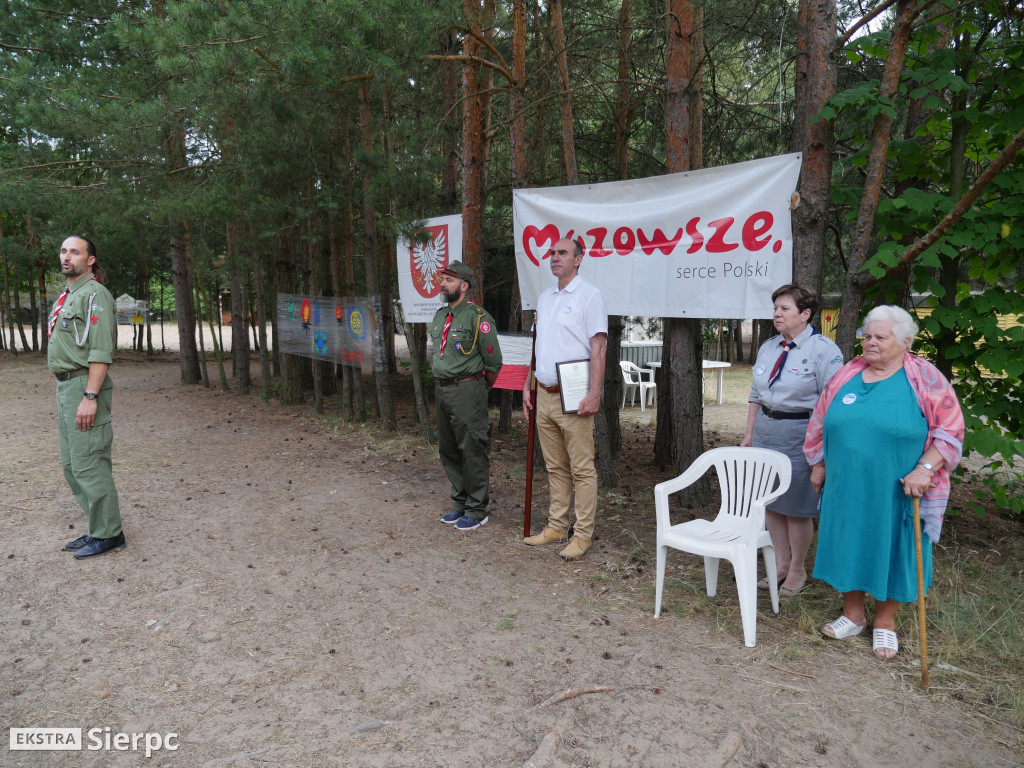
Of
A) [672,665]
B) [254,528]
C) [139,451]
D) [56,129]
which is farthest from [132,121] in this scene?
[672,665]

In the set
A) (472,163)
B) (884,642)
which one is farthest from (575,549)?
(472,163)

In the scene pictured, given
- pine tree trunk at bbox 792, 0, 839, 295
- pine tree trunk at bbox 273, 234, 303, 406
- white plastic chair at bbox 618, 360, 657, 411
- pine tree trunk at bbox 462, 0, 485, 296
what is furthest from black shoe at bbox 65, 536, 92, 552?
white plastic chair at bbox 618, 360, 657, 411

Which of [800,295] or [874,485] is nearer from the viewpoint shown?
[874,485]

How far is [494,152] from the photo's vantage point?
9.60 meters

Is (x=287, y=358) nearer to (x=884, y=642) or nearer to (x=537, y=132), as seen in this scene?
(x=537, y=132)

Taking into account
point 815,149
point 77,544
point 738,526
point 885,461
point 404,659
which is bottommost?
point 404,659

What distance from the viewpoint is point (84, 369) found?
4141 millimetres

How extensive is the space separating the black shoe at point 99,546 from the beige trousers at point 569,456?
2.78 metres

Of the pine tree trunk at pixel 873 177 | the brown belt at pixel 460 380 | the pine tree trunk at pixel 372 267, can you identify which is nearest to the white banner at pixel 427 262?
the pine tree trunk at pixel 372 267

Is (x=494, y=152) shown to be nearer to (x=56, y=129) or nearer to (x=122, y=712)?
(x=56, y=129)

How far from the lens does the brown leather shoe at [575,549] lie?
14.2ft

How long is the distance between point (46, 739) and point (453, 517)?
2.89 m

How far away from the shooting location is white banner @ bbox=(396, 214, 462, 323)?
6848 millimetres

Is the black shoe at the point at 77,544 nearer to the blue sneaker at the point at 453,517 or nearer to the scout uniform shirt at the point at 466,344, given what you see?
the blue sneaker at the point at 453,517
